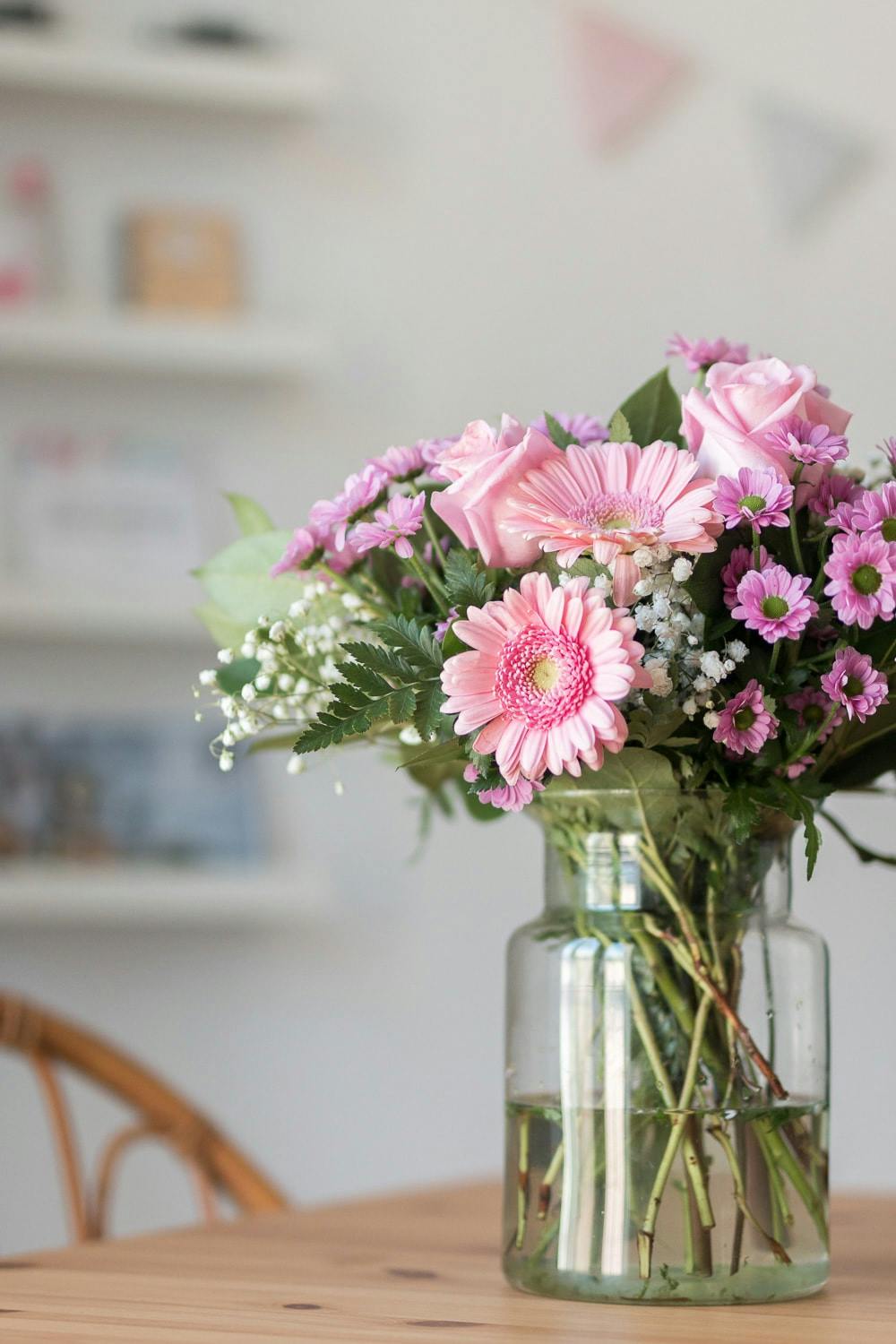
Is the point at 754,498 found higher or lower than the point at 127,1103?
higher

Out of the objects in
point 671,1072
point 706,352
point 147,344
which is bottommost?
point 671,1072

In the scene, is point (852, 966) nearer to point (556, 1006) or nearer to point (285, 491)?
point (285, 491)

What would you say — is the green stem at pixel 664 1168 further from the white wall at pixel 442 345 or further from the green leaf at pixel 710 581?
the white wall at pixel 442 345

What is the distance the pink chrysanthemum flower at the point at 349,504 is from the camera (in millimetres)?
723

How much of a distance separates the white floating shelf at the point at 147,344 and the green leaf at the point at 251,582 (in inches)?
44.6

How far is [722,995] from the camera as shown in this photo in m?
0.73

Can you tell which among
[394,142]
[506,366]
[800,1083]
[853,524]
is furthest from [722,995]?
[394,142]

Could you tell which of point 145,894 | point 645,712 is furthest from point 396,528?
point 145,894

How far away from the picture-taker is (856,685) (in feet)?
2.20

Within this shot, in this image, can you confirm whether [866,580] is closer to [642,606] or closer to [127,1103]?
[642,606]

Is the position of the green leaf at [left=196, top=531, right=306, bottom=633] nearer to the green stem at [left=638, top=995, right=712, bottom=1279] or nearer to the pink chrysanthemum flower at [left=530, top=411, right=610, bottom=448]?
the pink chrysanthemum flower at [left=530, top=411, right=610, bottom=448]

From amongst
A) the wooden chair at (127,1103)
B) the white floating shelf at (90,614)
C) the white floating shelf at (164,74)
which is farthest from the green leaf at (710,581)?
the white floating shelf at (164,74)

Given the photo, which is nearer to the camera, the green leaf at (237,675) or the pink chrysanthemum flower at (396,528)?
the pink chrysanthemum flower at (396,528)

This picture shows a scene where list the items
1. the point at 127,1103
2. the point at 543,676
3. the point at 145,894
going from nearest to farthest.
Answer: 1. the point at 543,676
2. the point at 127,1103
3. the point at 145,894
